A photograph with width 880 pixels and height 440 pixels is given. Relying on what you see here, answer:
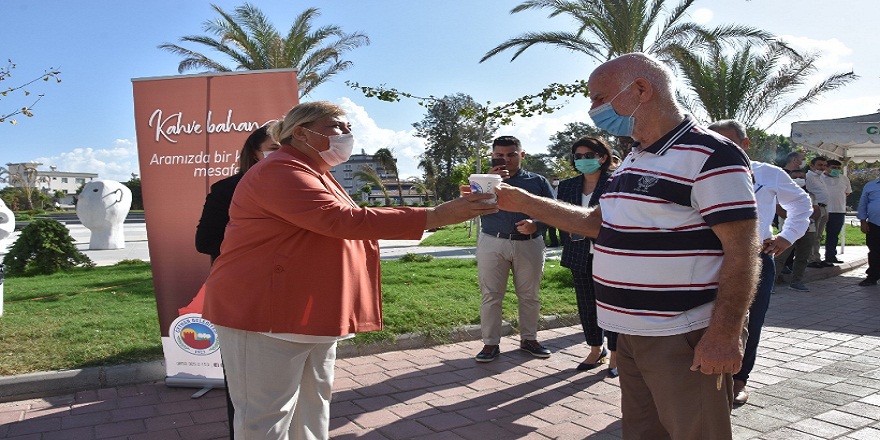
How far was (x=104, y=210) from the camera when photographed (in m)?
17.7

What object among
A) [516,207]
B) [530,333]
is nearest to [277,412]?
[516,207]

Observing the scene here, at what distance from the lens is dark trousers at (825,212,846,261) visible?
11969 millimetres

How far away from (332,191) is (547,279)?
7.06 metres

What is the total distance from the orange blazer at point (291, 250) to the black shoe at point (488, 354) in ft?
10.5

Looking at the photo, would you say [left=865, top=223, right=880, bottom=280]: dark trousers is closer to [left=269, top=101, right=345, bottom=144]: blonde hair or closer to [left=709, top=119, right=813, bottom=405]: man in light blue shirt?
[left=709, top=119, right=813, bottom=405]: man in light blue shirt

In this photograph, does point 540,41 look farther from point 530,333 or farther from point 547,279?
point 530,333

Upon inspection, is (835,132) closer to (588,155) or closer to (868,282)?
(868,282)

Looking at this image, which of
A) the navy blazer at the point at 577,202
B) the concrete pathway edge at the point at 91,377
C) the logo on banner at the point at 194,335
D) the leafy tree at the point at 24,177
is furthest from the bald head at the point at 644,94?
the leafy tree at the point at 24,177

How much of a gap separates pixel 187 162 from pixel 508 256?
2.84m

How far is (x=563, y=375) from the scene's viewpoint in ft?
17.6

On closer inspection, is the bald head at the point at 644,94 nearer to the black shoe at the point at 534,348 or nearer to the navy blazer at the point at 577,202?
the navy blazer at the point at 577,202

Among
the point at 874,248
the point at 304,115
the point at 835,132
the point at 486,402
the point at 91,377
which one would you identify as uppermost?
the point at 835,132

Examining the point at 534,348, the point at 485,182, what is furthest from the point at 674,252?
the point at 534,348

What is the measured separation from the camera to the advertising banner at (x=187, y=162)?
16.4 feet
